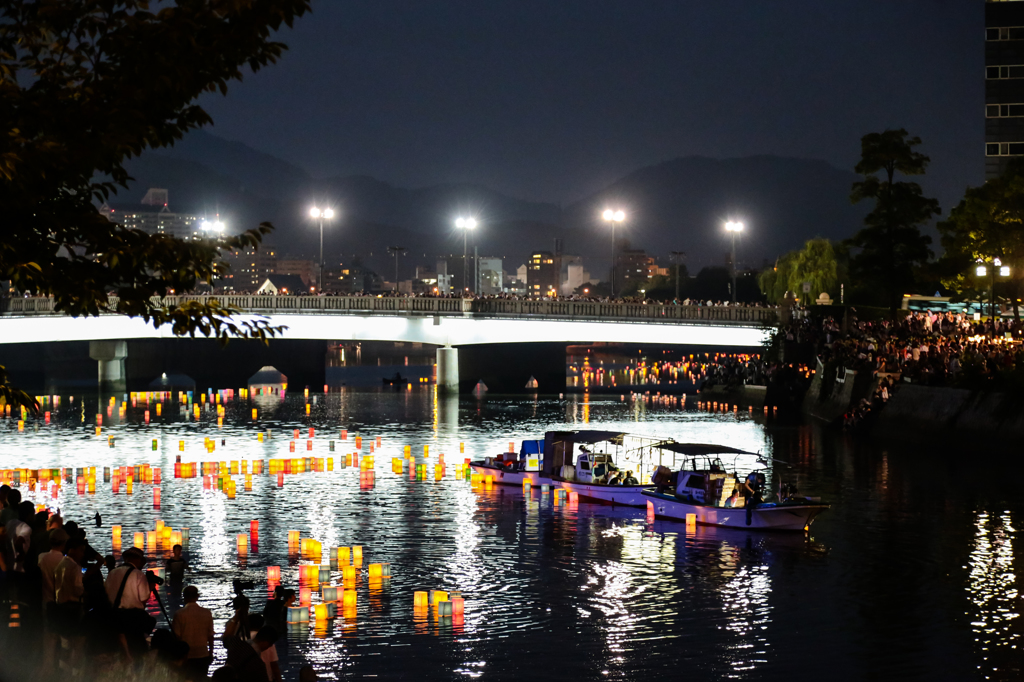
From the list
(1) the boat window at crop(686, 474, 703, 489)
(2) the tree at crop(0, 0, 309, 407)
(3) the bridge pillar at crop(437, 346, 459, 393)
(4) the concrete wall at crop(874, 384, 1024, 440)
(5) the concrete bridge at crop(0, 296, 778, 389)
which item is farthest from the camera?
(3) the bridge pillar at crop(437, 346, 459, 393)

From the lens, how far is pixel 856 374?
6775cm

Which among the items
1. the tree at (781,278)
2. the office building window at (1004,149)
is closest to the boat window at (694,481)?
the tree at (781,278)

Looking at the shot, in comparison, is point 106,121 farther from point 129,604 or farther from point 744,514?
point 744,514

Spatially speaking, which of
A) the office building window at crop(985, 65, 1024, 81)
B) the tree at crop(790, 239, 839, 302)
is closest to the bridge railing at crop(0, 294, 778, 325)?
the tree at crop(790, 239, 839, 302)

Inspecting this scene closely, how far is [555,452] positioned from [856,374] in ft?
89.2

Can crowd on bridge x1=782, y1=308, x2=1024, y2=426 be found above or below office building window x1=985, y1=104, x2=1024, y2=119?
below

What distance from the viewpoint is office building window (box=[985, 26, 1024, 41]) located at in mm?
113875

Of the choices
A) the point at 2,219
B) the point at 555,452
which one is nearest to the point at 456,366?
the point at 555,452

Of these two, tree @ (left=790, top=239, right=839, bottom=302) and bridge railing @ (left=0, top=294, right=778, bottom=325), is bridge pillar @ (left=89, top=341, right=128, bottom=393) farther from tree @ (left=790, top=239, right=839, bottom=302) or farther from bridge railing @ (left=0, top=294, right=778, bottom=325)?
tree @ (left=790, top=239, right=839, bottom=302)

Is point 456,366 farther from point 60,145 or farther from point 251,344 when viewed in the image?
point 60,145

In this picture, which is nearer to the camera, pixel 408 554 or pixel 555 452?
pixel 408 554

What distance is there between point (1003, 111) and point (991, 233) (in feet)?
151

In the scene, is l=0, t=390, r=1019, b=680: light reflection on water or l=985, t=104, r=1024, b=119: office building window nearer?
l=0, t=390, r=1019, b=680: light reflection on water

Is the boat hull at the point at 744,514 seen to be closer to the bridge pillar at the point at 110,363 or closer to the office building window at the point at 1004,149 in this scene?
the bridge pillar at the point at 110,363
